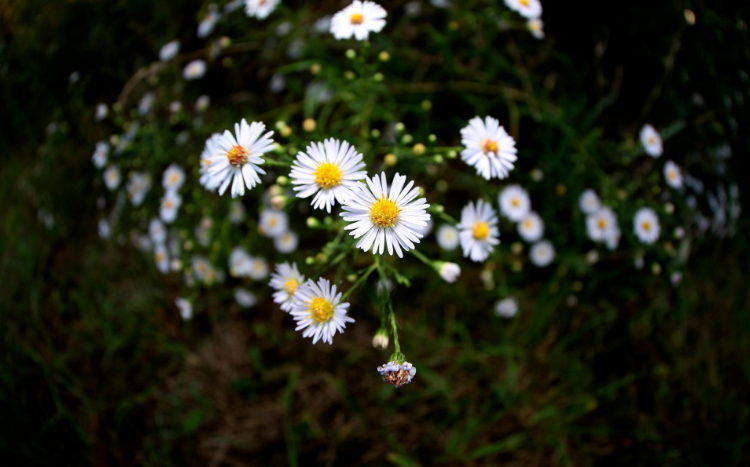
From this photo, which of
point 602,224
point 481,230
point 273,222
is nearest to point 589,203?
point 602,224

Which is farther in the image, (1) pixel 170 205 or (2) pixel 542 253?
(2) pixel 542 253

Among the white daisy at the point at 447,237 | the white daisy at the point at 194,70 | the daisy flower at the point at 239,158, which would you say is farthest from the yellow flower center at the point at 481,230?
the white daisy at the point at 194,70

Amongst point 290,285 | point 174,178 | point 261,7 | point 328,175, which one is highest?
point 261,7

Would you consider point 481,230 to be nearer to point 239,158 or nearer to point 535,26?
point 239,158

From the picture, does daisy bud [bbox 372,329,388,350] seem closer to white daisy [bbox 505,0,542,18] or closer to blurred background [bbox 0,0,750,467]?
blurred background [bbox 0,0,750,467]

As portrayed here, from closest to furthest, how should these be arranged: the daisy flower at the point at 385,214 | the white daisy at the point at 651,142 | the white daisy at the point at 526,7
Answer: the daisy flower at the point at 385,214 → the white daisy at the point at 526,7 → the white daisy at the point at 651,142

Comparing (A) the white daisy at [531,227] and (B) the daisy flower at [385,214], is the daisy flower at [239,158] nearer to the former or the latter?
(B) the daisy flower at [385,214]
